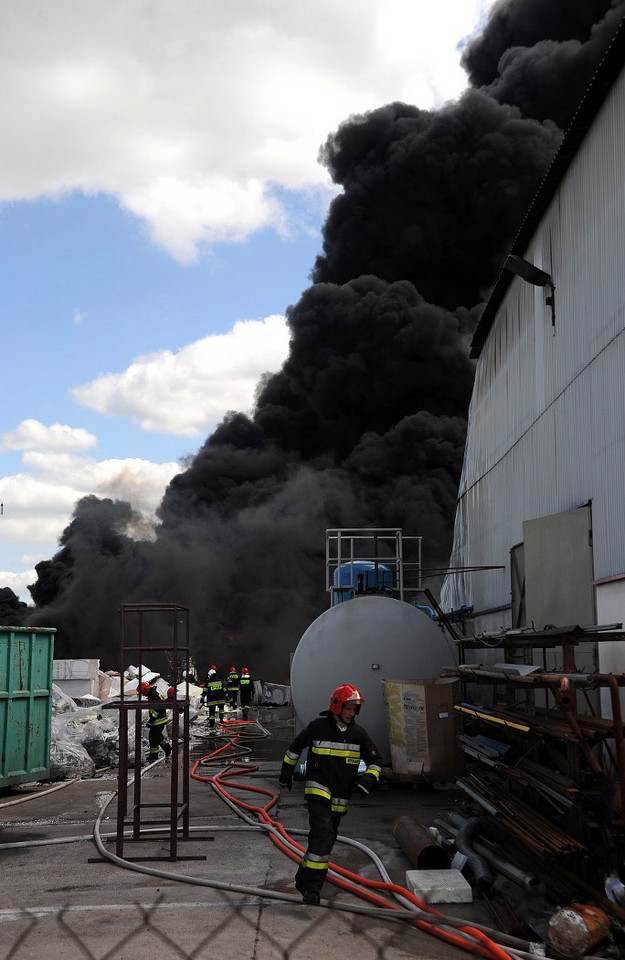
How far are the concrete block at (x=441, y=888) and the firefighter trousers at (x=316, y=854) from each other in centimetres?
70

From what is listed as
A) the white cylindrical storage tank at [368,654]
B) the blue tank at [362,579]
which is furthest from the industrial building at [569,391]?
the blue tank at [362,579]

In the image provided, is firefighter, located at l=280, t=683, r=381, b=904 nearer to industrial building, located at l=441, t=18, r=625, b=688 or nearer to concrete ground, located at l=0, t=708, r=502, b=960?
concrete ground, located at l=0, t=708, r=502, b=960

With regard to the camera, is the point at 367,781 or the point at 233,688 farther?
the point at 233,688

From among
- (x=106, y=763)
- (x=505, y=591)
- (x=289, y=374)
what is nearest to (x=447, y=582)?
(x=505, y=591)

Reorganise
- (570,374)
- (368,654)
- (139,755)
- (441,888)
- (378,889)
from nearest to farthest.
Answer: (441,888) < (378,889) < (139,755) < (570,374) < (368,654)

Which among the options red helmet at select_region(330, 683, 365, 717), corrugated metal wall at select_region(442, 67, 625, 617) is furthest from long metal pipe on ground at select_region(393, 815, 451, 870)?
corrugated metal wall at select_region(442, 67, 625, 617)

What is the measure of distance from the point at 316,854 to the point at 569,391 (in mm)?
6748

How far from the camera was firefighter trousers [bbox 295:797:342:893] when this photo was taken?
6.07 m

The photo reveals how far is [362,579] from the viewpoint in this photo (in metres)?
16.6

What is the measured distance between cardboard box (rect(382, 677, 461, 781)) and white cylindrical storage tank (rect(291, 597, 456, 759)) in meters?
0.96

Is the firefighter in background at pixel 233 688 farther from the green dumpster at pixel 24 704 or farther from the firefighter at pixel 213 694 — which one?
the green dumpster at pixel 24 704

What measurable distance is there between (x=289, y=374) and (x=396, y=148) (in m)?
13.1

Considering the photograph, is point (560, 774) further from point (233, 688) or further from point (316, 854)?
point (233, 688)

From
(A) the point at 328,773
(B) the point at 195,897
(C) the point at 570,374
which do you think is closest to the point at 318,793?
(A) the point at 328,773
